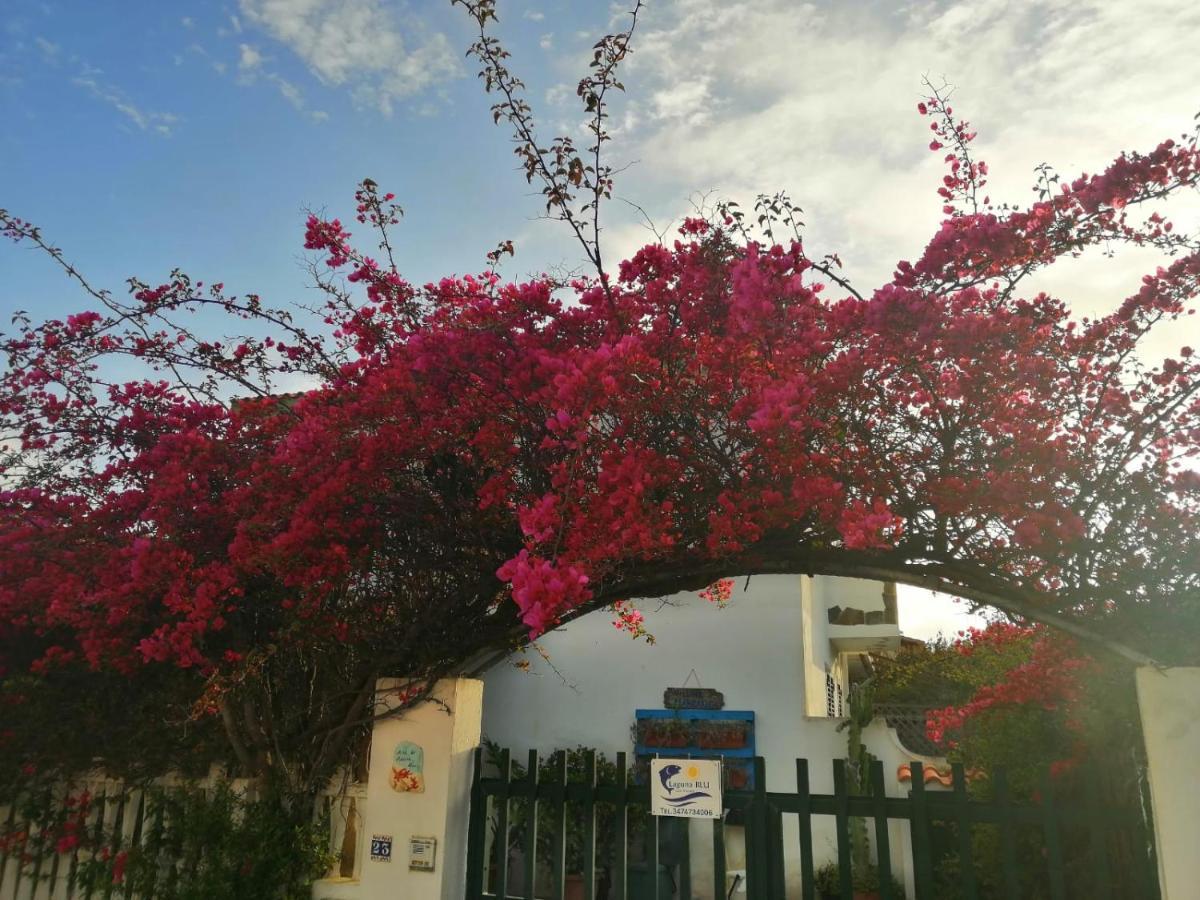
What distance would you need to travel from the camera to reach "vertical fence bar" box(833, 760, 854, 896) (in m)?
4.15

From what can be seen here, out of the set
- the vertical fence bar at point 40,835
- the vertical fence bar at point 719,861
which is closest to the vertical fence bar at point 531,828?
the vertical fence bar at point 719,861

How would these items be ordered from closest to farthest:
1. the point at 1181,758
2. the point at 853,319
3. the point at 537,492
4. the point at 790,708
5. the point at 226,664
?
the point at 1181,758 < the point at 853,319 < the point at 537,492 < the point at 226,664 < the point at 790,708

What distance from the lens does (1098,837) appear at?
394 cm

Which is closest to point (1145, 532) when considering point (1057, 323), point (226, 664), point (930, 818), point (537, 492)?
point (1057, 323)

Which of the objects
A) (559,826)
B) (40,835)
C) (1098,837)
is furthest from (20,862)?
(1098,837)

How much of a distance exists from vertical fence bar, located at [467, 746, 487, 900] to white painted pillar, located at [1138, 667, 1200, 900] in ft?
10.7

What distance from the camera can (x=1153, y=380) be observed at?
15.9 feet

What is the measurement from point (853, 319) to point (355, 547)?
320cm

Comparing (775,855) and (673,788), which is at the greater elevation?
(673,788)

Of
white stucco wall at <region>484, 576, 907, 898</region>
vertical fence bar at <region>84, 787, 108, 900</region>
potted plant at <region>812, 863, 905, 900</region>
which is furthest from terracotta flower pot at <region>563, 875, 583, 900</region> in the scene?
vertical fence bar at <region>84, 787, 108, 900</region>

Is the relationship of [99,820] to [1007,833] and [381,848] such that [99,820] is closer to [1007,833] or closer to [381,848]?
[381,848]

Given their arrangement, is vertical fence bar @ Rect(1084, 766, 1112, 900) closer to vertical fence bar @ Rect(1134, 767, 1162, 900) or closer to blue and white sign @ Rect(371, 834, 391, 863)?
vertical fence bar @ Rect(1134, 767, 1162, 900)

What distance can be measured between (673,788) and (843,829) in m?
0.82

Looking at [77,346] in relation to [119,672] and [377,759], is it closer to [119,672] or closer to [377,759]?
[119,672]
